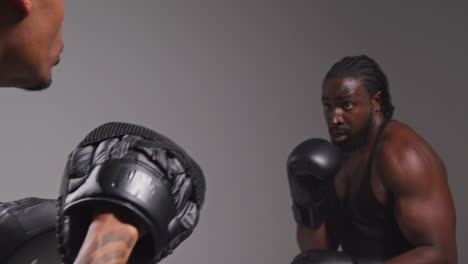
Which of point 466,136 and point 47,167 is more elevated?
point 466,136

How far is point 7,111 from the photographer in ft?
6.81

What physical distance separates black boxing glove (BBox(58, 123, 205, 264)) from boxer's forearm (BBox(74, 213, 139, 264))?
0.04 feet

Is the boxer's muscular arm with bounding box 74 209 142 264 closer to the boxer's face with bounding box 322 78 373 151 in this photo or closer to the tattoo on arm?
the tattoo on arm

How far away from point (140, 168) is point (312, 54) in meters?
2.07

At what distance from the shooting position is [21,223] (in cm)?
72

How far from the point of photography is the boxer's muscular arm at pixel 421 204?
129 centimetres

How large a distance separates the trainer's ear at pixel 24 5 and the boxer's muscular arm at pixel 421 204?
41.4 inches

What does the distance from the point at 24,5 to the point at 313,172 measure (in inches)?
40.0

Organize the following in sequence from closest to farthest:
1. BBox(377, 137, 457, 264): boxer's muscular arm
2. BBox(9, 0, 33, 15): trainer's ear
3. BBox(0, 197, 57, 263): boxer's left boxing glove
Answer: BBox(9, 0, 33, 15): trainer's ear, BBox(0, 197, 57, 263): boxer's left boxing glove, BBox(377, 137, 457, 264): boxer's muscular arm

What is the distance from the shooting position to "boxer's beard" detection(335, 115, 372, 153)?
4.71 feet

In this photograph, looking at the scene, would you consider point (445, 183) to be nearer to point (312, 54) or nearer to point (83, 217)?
point (83, 217)

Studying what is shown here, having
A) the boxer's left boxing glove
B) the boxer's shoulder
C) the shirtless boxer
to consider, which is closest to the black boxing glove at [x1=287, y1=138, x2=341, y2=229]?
the shirtless boxer

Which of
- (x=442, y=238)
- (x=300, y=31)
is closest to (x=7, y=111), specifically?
(x=300, y=31)

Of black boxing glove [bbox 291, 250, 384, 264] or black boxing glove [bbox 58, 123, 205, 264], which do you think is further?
black boxing glove [bbox 291, 250, 384, 264]
